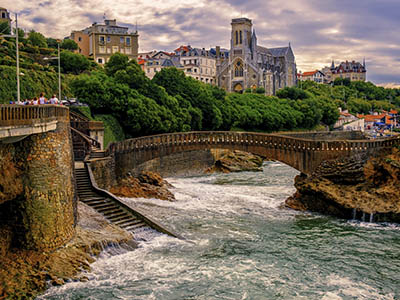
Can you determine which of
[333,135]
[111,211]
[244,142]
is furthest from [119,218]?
[333,135]

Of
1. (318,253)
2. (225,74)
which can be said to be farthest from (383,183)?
(225,74)

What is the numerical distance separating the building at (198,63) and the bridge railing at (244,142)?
9662cm

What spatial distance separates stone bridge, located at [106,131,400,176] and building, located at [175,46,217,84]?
96735 mm

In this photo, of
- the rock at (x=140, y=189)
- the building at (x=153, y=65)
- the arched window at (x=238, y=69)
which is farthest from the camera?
the arched window at (x=238, y=69)

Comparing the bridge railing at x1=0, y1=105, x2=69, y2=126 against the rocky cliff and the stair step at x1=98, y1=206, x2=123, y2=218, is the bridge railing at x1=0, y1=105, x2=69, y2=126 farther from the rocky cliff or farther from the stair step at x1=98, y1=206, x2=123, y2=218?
the rocky cliff

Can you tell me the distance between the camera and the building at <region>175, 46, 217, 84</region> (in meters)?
140

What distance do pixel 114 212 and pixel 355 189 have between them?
1674cm

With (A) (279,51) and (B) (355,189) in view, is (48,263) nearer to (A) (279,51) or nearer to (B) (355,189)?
(B) (355,189)

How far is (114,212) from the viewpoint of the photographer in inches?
1133

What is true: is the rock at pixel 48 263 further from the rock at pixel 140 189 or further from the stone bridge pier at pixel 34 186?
the rock at pixel 140 189

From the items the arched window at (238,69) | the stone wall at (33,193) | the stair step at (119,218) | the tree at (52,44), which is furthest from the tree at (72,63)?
the arched window at (238,69)

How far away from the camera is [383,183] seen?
3322cm

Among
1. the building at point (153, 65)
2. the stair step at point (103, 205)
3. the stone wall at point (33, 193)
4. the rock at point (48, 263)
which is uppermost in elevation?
the building at point (153, 65)

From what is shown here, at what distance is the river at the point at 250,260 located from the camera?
20.3m
